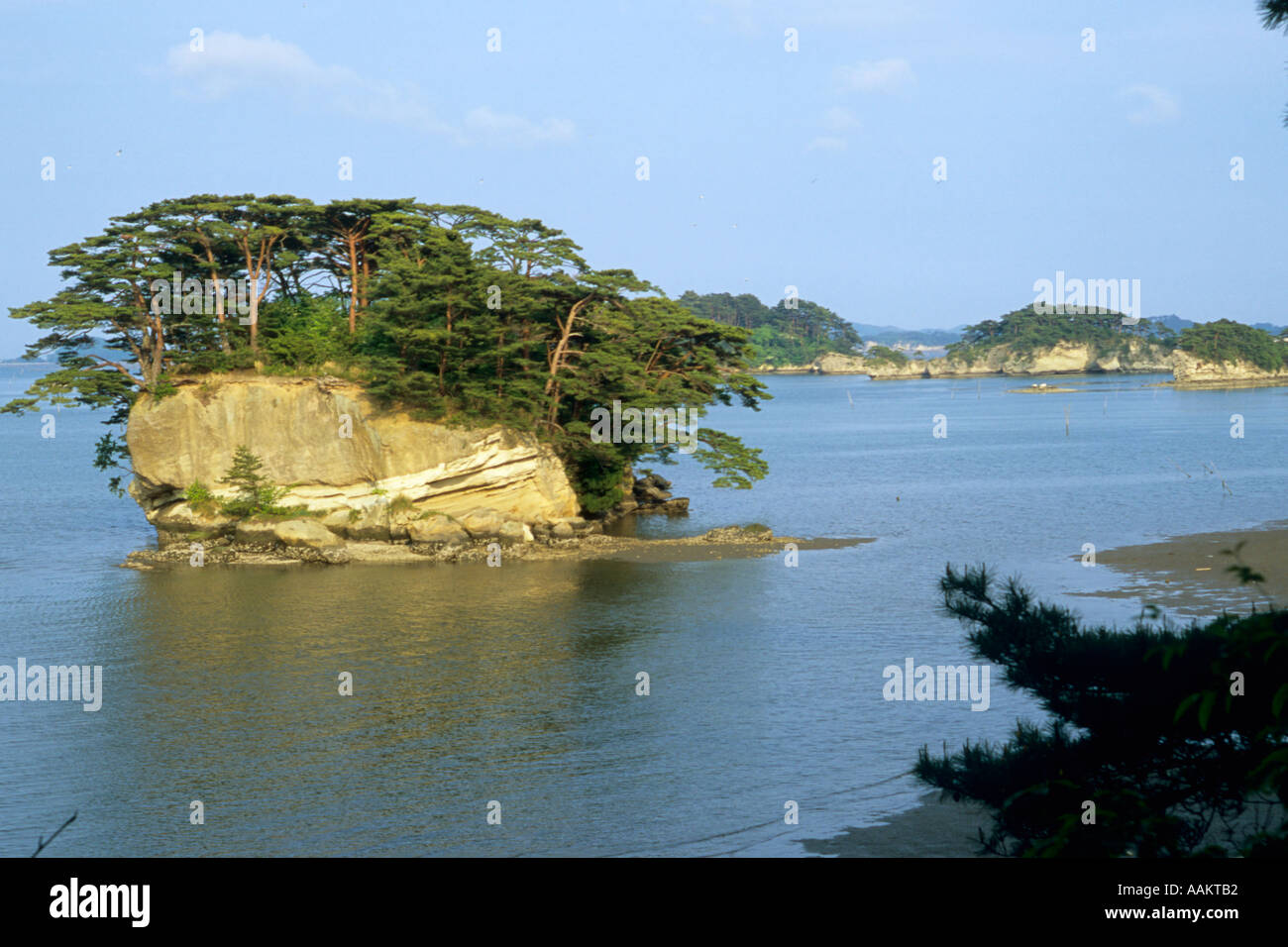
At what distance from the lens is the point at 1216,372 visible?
142m

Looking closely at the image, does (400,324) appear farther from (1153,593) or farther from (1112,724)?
(1112,724)

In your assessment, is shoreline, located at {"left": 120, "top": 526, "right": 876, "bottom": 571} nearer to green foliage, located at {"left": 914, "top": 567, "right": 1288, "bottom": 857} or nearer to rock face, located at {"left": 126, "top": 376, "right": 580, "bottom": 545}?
rock face, located at {"left": 126, "top": 376, "right": 580, "bottom": 545}

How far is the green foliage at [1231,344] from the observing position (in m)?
140

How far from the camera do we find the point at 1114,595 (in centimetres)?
2692

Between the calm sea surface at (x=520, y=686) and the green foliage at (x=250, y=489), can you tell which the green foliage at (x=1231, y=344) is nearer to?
the calm sea surface at (x=520, y=686)

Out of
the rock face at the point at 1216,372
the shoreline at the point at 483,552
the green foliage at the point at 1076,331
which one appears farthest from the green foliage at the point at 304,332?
the green foliage at the point at 1076,331

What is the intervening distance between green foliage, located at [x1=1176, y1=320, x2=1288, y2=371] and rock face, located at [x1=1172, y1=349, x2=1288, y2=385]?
0.67 m

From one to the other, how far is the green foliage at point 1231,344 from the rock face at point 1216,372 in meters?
0.67

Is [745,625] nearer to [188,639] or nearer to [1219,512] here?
[188,639]

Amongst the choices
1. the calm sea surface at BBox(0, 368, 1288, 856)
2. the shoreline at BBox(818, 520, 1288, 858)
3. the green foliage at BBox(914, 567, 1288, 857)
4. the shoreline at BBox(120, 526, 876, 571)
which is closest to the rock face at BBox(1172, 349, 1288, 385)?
the calm sea surface at BBox(0, 368, 1288, 856)

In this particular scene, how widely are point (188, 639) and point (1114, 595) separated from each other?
71.7 feet

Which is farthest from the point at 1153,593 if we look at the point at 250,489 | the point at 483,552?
Answer: the point at 250,489

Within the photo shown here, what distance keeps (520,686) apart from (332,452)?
17.5m
